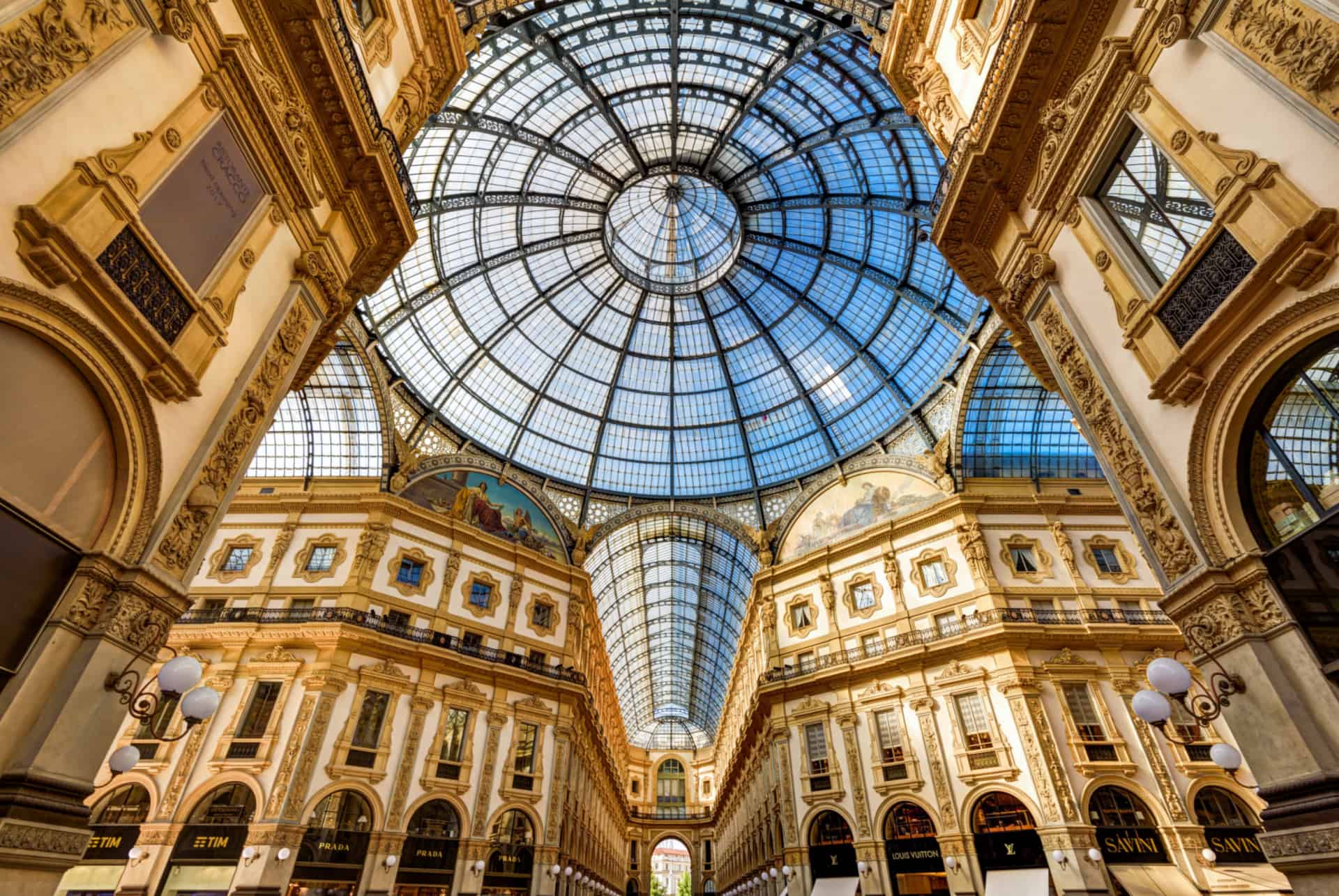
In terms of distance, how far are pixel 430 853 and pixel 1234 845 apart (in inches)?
1167

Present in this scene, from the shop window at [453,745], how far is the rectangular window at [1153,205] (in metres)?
28.5

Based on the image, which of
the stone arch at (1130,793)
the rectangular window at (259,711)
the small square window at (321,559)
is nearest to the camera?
the stone arch at (1130,793)

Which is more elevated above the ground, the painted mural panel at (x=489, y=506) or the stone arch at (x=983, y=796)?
the painted mural panel at (x=489, y=506)

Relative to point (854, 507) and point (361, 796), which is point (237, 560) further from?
point (854, 507)

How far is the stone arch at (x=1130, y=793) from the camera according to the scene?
22.1 meters

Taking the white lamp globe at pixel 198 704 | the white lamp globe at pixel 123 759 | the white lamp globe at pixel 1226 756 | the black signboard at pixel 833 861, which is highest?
the white lamp globe at pixel 198 704

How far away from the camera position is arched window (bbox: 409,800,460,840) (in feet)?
79.0

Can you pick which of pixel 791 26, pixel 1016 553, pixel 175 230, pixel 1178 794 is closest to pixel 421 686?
pixel 175 230

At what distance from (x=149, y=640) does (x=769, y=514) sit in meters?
33.8

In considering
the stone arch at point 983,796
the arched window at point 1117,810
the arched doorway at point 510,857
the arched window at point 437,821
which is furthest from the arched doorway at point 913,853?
the arched window at point 437,821

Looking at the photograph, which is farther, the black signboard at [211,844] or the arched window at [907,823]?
the arched window at [907,823]

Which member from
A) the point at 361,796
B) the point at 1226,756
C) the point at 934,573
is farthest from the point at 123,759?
the point at 934,573

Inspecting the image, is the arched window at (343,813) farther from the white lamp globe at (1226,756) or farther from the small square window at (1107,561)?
the small square window at (1107,561)

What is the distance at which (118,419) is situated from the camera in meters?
8.34
